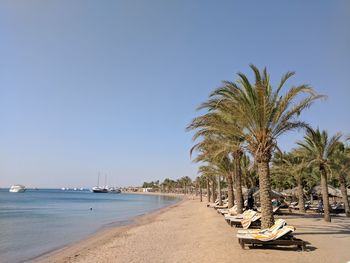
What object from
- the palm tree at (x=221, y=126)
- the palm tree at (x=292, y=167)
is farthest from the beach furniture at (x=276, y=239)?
the palm tree at (x=292, y=167)

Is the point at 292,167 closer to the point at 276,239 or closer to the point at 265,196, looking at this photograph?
the point at 265,196

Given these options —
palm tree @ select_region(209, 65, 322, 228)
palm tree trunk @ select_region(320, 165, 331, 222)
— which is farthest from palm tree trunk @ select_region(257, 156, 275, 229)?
palm tree trunk @ select_region(320, 165, 331, 222)

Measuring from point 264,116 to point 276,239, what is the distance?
15.1 feet

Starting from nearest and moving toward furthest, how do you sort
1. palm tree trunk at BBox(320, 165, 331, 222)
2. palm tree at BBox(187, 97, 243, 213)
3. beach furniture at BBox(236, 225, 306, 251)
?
beach furniture at BBox(236, 225, 306, 251), palm tree at BBox(187, 97, 243, 213), palm tree trunk at BBox(320, 165, 331, 222)

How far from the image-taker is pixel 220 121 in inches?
570

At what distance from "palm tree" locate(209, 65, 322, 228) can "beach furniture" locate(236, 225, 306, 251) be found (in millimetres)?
1915

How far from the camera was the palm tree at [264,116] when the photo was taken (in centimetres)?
1193

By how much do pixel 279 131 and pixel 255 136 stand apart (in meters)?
1.01

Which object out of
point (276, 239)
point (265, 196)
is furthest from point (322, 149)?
point (276, 239)

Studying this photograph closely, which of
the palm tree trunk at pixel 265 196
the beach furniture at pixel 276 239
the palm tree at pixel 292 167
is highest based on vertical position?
the palm tree at pixel 292 167

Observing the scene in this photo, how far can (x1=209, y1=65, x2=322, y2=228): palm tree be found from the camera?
11930 mm

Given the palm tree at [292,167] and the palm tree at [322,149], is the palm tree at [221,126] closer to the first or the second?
the palm tree at [322,149]

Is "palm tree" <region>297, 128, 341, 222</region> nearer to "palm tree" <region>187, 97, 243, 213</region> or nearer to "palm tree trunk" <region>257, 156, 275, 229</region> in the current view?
"palm tree" <region>187, 97, 243, 213</region>

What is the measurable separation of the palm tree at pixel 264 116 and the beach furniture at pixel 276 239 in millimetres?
1915
